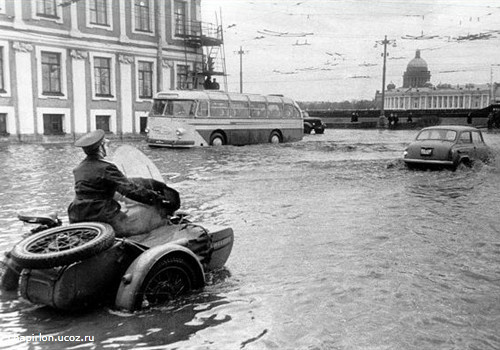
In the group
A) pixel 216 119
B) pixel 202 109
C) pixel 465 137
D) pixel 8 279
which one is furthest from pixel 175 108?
pixel 8 279

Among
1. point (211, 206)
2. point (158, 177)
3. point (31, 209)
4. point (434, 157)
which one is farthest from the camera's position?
point (434, 157)

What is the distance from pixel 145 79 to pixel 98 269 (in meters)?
31.7

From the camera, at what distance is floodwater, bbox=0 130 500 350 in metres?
4.77

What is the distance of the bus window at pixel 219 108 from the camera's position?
26.3m

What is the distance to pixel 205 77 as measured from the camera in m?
39.3

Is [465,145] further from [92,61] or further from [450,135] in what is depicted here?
[92,61]

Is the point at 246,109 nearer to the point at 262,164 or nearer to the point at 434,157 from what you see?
the point at 262,164

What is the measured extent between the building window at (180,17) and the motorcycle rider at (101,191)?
3238cm

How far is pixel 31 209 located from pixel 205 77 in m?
29.8

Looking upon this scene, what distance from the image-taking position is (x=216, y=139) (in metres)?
26.5

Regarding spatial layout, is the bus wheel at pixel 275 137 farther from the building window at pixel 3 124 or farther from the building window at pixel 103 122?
the building window at pixel 3 124

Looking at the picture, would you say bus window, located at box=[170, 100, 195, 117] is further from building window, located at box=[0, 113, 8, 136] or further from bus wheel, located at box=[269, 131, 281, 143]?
building window, located at box=[0, 113, 8, 136]

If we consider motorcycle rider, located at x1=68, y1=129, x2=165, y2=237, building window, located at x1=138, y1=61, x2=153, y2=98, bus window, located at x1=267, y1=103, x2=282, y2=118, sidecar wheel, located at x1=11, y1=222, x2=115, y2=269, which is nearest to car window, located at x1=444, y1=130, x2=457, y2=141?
bus window, located at x1=267, y1=103, x2=282, y2=118

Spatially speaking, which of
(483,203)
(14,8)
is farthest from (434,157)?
(14,8)
